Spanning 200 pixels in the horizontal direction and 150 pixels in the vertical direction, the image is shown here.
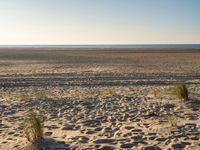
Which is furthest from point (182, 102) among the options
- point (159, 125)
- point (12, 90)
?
point (12, 90)

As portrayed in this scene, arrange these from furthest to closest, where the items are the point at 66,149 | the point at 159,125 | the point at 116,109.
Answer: the point at 116,109, the point at 159,125, the point at 66,149

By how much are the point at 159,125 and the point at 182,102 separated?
120 inches

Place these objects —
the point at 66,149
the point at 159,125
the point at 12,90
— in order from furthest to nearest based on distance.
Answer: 1. the point at 12,90
2. the point at 159,125
3. the point at 66,149

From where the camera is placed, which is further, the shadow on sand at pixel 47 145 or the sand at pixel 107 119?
the sand at pixel 107 119

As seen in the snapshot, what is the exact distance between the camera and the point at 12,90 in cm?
1438

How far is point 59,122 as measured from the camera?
8125 mm

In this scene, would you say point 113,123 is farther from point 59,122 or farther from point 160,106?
point 160,106

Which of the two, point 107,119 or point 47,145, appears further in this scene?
point 107,119

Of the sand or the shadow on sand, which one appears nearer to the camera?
the shadow on sand

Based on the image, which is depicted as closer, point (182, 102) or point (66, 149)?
point (66, 149)

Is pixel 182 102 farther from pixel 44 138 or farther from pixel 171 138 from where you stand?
pixel 44 138

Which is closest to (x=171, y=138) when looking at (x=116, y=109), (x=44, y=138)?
(x=44, y=138)

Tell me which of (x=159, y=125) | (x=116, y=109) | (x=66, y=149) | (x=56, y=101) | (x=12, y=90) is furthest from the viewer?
(x=12, y=90)

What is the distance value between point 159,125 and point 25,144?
3205mm
